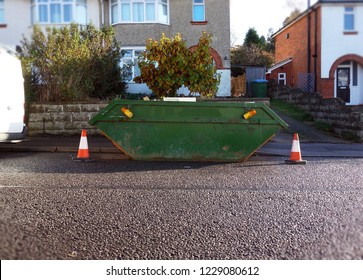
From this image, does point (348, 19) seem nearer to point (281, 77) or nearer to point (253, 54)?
point (281, 77)

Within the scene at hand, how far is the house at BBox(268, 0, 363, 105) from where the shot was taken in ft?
67.0

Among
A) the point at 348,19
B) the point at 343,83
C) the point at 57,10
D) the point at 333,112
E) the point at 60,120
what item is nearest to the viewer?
the point at 60,120

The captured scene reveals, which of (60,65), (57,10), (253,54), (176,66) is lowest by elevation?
(176,66)

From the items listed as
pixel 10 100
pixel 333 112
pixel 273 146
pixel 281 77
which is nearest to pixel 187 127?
pixel 10 100

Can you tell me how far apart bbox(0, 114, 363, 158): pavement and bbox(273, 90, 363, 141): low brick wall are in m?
0.64

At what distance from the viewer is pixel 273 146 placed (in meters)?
11.3

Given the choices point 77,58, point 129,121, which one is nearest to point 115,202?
point 129,121

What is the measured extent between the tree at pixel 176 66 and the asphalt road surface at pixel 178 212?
495cm

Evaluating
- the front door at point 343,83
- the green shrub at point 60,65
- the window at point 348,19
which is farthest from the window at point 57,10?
the front door at point 343,83

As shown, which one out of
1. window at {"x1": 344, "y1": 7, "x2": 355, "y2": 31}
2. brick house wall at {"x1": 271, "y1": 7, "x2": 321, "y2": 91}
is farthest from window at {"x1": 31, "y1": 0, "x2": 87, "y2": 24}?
window at {"x1": 344, "y1": 7, "x2": 355, "y2": 31}

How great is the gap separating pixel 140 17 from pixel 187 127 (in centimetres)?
1268

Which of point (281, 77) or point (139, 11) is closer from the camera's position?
point (139, 11)

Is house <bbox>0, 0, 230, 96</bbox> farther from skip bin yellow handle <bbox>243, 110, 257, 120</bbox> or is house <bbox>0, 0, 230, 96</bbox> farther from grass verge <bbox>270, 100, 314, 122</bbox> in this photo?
skip bin yellow handle <bbox>243, 110, 257, 120</bbox>

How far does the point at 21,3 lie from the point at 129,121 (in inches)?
562
